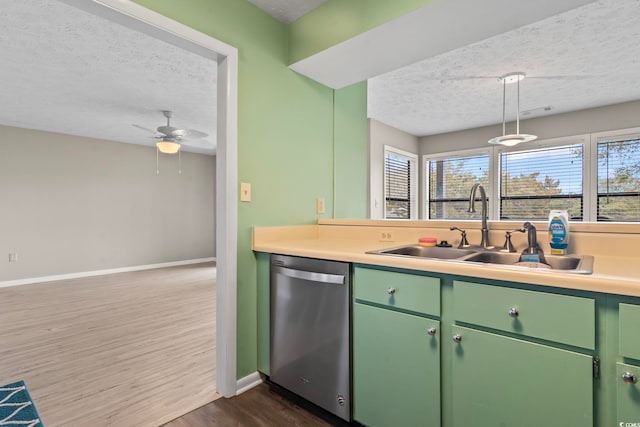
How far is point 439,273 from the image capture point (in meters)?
1.26

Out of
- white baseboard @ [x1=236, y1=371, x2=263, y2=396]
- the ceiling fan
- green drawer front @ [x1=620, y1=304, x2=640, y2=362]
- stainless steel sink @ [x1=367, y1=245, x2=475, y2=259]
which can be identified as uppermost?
the ceiling fan

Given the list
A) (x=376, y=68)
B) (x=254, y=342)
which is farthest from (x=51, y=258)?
(x=376, y=68)

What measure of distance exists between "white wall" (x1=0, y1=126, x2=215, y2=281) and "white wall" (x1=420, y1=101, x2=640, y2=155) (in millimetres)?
5040

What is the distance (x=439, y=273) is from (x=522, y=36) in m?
2.38

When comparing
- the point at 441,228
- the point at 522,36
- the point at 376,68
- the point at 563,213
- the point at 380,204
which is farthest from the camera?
the point at 380,204

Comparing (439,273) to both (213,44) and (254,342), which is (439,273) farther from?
(213,44)

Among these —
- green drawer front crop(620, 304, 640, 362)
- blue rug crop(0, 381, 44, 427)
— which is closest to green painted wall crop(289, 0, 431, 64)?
green drawer front crop(620, 304, 640, 362)

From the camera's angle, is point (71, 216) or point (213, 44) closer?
point (213, 44)

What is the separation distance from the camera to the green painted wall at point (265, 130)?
1.89 metres

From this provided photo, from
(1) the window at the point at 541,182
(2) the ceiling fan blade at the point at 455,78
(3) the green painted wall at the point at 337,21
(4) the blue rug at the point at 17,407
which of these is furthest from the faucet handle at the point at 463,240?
(1) the window at the point at 541,182

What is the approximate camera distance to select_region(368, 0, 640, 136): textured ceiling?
7.98ft

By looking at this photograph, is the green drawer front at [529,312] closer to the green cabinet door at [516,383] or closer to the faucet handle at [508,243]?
the green cabinet door at [516,383]

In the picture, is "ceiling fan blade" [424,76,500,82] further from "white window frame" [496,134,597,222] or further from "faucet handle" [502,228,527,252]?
"faucet handle" [502,228,527,252]

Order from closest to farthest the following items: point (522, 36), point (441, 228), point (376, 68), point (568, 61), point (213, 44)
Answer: point (213, 44) → point (441, 228) → point (376, 68) → point (522, 36) → point (568, 61)
